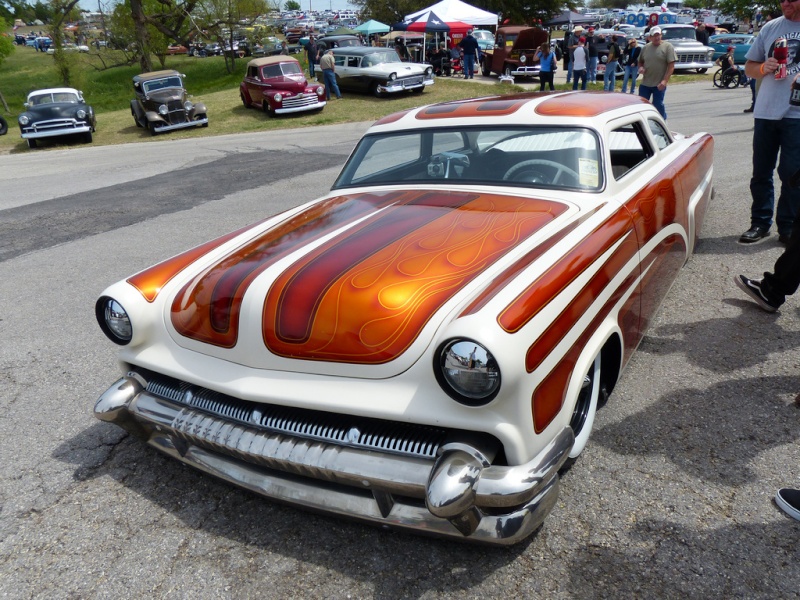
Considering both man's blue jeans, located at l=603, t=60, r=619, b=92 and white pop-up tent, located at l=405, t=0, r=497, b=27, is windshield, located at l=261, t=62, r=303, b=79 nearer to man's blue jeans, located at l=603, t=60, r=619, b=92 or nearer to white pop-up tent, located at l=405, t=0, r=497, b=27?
man's blue jeans, located at l=603, t=60, r=619, b=92

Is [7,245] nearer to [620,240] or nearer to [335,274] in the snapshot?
[335,274]

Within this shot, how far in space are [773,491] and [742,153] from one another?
750cm

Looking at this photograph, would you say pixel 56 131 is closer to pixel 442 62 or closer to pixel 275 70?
pixel 275 70

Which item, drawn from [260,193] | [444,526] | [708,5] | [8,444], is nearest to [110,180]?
[260,193]

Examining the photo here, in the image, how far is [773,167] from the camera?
4.82 meters

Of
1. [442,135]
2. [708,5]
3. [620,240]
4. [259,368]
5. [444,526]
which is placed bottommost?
[444,526]

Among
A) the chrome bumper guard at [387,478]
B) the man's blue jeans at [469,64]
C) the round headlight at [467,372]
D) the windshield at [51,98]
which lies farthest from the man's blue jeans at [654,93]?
the man's blue jeans at [469,64]

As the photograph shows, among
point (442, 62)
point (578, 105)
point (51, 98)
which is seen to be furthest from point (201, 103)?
point (578, 105)

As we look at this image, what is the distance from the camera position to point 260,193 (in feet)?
27.5

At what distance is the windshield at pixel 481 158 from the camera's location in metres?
3.25

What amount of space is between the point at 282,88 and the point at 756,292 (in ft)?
50.4

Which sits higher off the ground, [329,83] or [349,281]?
[329,83]

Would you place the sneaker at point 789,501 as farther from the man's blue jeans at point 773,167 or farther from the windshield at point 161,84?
the windshield at point 161,84

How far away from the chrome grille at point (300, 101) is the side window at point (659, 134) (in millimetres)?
13911
